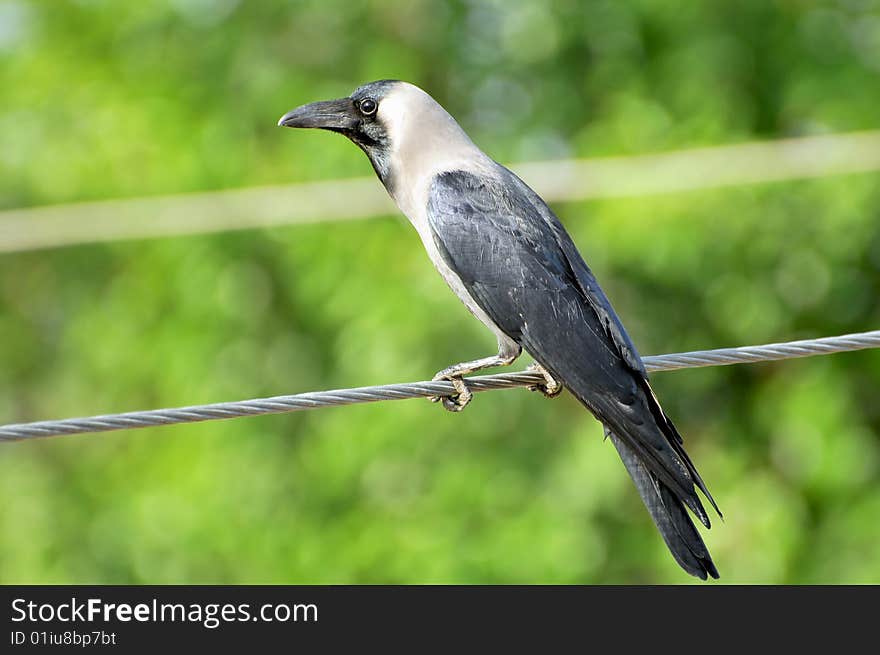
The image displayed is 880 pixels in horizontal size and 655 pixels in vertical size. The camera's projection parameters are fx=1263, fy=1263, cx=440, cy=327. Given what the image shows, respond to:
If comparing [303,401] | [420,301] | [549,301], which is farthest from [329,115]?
[420,301]

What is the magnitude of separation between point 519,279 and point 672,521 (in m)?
1.00

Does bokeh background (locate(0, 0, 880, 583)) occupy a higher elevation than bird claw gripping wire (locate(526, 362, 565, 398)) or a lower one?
higher

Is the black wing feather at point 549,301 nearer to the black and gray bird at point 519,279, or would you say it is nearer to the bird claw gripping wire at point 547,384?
the black and gray bird at point 519,279

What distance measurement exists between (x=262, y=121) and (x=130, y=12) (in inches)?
50.9

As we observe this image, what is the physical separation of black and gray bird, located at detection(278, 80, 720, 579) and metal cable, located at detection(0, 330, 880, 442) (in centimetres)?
29

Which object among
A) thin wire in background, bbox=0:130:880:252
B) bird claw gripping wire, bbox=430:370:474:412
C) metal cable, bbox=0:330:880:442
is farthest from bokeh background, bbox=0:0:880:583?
metal cable, bbox=0:330:880:442

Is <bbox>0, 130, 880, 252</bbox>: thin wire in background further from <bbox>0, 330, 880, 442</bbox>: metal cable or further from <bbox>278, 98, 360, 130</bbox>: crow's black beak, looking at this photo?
<bbox>0, 330, 880, 442</bbox>: metal cable

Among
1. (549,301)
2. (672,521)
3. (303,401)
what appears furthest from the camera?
(549,301)

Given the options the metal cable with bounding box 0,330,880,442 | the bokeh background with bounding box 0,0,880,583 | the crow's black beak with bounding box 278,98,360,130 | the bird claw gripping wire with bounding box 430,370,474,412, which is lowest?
the metal cable with bounding box 0,330,880,442

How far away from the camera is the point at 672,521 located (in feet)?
13.1

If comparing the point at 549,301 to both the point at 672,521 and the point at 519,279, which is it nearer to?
the point at 519,279

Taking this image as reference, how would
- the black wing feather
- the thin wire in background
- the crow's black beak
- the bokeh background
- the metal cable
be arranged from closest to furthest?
1. the metal cable
2. the black wing feather
3. the crow's black beak
4. the thin wire in background
5. the bokeh background

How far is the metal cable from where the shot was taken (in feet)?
11.4

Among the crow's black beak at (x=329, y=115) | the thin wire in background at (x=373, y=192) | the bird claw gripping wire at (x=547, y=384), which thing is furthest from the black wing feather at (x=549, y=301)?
the thin wire in background at (x=373, y=192)
